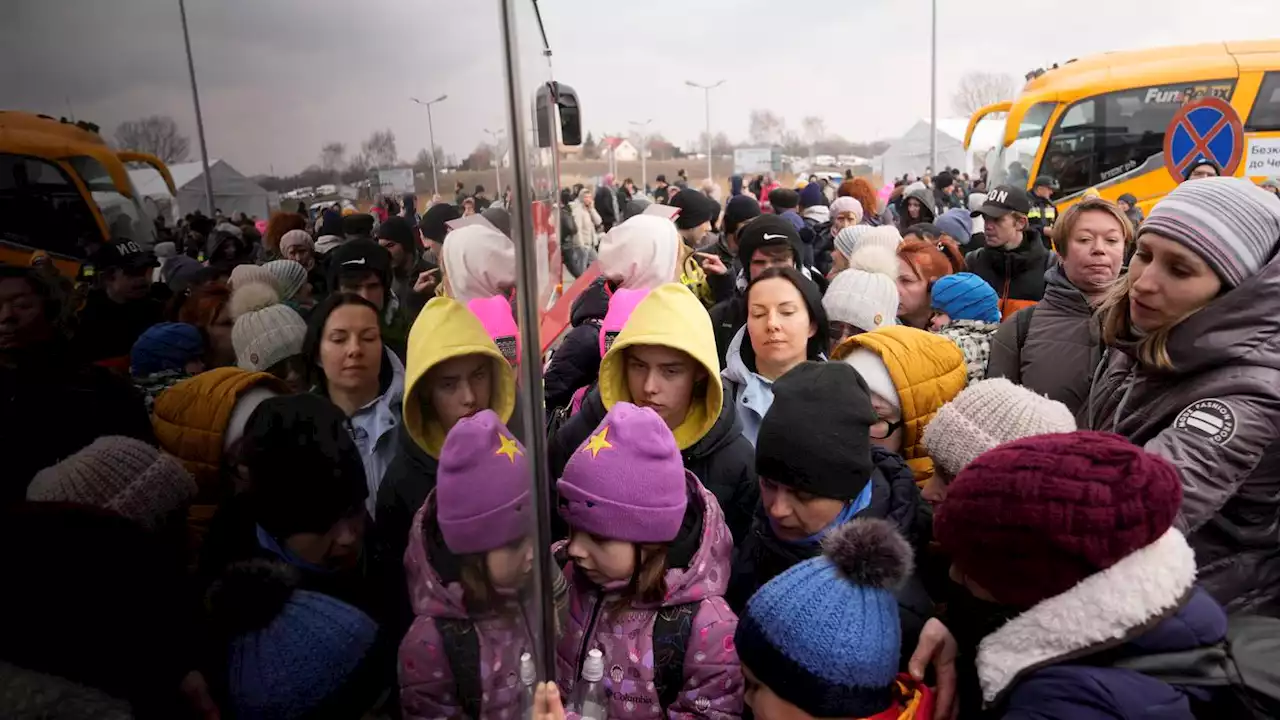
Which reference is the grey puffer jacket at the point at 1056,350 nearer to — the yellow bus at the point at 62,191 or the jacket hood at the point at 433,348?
the jacket hood at the point at 433,348

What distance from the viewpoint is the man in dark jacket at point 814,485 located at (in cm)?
189

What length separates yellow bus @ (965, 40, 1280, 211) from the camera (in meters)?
11.3

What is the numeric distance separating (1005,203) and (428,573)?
5015 millimetres

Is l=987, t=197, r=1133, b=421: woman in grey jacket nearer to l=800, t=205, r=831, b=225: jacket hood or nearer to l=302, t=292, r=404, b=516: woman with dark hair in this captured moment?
l=302, t=292, r=404, b=516: woman with dark hair

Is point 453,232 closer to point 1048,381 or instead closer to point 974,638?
point 974,638

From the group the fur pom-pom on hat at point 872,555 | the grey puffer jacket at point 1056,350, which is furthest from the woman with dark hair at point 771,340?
the fur pom-pom on hat at point 872,555

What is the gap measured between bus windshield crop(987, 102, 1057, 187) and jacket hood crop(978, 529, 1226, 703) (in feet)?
41.6

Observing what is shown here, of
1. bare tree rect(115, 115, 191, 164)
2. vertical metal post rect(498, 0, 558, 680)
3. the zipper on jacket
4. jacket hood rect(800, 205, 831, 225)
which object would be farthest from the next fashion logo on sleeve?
jacket hood rect(800, 205, 831, 225)

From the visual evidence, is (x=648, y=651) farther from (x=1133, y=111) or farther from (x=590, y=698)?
(x=1133, y=111)

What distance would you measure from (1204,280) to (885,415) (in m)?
0.87

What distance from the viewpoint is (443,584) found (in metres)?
0.78

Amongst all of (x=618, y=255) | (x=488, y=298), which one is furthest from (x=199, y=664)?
(x=618, y=255)

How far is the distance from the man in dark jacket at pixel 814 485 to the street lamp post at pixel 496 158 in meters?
1.19

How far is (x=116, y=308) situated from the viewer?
22.2 inches
